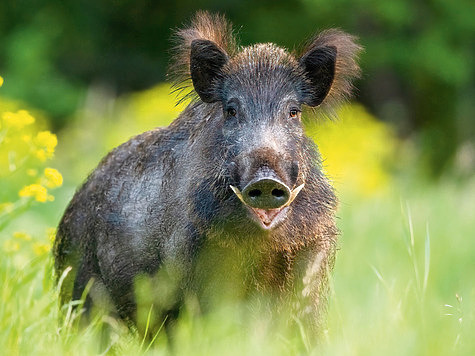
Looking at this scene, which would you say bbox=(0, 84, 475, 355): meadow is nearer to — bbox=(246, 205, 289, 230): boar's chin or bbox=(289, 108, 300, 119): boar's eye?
bbox=(289, 108, 300, 119): boar's eye

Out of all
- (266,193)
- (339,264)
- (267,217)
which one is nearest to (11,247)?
(267,217)

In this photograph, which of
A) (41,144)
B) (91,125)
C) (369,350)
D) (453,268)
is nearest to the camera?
(369,350)

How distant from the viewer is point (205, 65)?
14.7 feet

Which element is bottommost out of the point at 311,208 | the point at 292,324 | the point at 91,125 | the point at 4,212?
the point at 91,125

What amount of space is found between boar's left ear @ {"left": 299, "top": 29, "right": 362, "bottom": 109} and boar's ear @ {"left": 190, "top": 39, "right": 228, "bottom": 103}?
386 millimetres

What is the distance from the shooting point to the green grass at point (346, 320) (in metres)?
3.16

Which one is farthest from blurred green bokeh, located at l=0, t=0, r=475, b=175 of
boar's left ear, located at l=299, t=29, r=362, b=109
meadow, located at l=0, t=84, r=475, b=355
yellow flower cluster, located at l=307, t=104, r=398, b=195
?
boar's left ear, located at l=299, t=29, r=362, b=109

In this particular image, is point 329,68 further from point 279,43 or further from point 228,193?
point 279,43

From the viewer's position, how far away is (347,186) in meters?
10.0

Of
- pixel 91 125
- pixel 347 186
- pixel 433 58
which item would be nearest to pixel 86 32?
pixel 91 125

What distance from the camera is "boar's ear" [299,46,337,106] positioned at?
14.8ft

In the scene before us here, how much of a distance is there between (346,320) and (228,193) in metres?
0.72

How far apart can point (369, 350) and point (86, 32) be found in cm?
1351

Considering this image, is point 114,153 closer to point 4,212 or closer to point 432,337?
point 4,212
